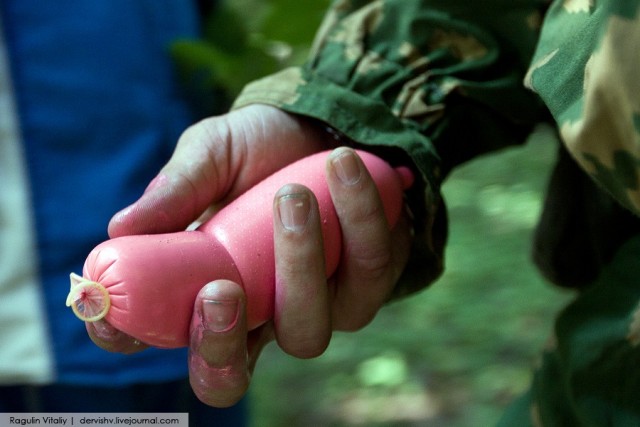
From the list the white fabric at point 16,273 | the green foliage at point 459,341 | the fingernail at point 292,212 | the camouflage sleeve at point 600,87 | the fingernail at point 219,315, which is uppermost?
the camouflage sleeve at point 600,87

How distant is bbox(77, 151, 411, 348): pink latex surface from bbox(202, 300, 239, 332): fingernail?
0.01 metres

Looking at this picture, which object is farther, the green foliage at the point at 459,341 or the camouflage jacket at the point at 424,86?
the green foliage at the point at 459,341

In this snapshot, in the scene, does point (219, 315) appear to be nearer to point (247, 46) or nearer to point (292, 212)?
point (292, 212)

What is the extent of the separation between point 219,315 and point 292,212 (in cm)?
9

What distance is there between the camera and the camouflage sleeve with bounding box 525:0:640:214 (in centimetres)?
39

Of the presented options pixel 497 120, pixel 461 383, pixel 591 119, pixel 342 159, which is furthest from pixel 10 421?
pixel 461 383

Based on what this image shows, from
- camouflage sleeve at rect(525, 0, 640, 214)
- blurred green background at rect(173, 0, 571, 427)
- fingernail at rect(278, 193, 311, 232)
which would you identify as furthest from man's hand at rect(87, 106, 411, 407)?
blurred green background at rect(173, 0, 571, 427)

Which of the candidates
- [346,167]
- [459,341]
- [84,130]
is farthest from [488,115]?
[459,341]

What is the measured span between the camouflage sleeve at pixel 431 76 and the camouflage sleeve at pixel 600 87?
0.58 feet

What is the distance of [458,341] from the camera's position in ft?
5.20

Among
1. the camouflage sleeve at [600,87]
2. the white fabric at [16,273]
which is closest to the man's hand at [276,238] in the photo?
the camouflage sleeve at [600,87]

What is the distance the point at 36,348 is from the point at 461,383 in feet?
2.95

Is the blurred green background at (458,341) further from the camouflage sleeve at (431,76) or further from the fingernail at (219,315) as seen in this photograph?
the fingernail at (219,315)

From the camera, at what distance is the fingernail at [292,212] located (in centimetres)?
53
